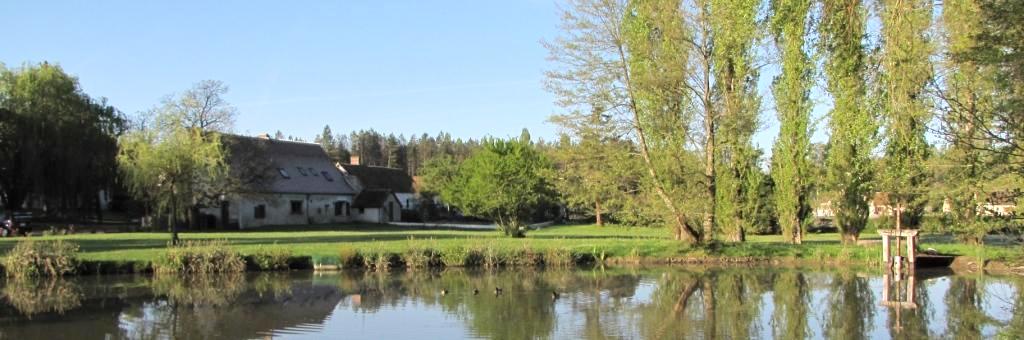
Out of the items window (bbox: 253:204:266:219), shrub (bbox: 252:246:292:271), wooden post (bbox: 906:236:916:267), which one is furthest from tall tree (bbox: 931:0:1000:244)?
window (bbox: 253:204:266:219)

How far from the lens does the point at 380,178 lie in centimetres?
6284

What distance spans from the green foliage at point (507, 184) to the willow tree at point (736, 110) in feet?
35.7

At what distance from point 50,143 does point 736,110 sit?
3244 cm

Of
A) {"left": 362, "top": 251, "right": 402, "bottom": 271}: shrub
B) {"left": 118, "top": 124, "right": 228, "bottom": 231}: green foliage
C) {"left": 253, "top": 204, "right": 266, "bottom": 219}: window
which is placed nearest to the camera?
{"left": 362, "top": 251, "right": 402, "bottom": 271}: shrub

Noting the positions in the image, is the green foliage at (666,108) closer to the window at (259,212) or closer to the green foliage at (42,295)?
the green foliage at (42,295)

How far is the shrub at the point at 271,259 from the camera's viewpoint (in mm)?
22922

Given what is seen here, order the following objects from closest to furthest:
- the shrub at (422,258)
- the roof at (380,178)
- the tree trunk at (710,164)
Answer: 1. the shrub at (422,258)
2. the tree trunk at (710,164)
3. the roof at (380,178)

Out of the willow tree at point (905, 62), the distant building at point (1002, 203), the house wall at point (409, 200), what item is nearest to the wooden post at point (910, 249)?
the distant building at point (1002, 203)

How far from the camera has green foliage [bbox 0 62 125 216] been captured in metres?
38.3

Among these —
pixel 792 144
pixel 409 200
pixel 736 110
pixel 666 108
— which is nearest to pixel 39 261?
pixel 666 108

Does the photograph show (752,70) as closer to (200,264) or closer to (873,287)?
(873,287)

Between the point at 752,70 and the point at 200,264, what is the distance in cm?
1753

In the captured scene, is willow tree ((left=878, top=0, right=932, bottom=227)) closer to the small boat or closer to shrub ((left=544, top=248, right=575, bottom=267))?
shrub ((left=544, top=248, right=575, bottom=267))

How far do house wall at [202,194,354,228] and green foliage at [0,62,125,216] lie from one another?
21.6ft
